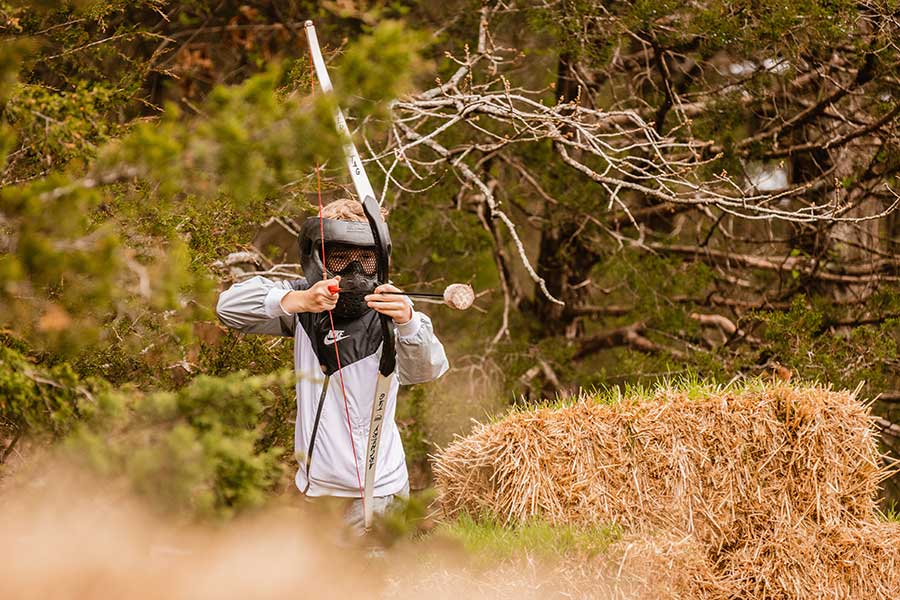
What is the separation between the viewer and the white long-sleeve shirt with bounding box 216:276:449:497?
3.64m

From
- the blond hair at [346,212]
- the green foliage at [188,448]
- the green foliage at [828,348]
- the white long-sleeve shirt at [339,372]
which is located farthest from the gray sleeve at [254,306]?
the green foliage at [828,348]

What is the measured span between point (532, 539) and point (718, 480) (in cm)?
124

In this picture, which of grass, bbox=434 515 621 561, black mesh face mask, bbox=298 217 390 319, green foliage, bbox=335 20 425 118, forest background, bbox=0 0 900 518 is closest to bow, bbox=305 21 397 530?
black mesh face mask, bbox=298 217 390 319

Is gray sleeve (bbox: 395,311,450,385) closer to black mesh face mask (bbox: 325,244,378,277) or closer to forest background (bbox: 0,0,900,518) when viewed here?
black mesh face mask (bbox: 325,244,378,277)

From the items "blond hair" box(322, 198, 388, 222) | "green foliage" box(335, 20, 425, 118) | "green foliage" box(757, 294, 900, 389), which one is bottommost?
"green foliage" box(757, 294, 900, 389)

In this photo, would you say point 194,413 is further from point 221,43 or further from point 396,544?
point 221,43

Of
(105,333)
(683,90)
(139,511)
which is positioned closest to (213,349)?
(105,333)

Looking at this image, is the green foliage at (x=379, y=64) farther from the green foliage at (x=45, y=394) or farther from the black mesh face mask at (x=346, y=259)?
the green foliage at (x=45, y=394)

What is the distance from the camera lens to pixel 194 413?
2.74m

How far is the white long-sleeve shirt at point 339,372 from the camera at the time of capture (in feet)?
12.0

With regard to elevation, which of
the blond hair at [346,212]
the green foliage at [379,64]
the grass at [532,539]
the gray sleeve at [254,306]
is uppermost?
the green foliage at [379,64]

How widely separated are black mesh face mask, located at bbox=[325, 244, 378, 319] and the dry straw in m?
1.14

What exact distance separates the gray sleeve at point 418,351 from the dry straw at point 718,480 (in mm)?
837

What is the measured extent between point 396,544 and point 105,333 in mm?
1637
